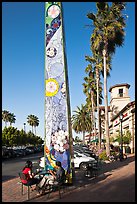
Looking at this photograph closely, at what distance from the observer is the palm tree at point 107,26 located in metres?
23.6

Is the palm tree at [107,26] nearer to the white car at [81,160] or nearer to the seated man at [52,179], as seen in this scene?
the white car at [81,160]

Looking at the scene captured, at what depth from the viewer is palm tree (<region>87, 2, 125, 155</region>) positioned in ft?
77.4

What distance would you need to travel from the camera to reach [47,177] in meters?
9.81

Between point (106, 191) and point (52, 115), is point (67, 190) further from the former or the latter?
point (52, 115)

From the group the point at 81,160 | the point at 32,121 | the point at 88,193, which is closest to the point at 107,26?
the point at 81,160

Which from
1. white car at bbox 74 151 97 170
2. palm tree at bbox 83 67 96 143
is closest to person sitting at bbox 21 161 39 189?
white car at bbox 74 151 97 170

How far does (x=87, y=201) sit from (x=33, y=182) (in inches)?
92.7

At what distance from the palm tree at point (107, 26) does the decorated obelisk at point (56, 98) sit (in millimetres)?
11937

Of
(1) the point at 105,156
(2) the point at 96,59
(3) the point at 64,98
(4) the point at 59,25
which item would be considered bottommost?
(1) the point at 105,156

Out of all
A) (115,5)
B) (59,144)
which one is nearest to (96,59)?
(115,5)

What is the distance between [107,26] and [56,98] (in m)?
14.6

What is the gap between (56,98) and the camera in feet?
39.1

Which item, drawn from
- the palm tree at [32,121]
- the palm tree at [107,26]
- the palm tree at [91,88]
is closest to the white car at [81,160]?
the palm tree at [107,26]

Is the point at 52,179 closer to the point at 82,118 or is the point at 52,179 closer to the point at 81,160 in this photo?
the point at 81,160
